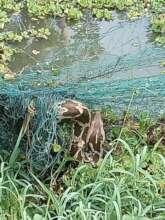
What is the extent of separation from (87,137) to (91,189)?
1.60 ft

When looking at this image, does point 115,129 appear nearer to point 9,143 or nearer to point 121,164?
point 121,164

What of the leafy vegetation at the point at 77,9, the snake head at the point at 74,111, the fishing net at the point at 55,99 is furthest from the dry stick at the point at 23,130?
the leafy vegetation at the point at 77,9

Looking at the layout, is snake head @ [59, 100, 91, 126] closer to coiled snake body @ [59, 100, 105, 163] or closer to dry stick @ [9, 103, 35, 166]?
coiled snake body @ [59, 100, 105, 163]

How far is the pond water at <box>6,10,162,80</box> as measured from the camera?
6.02 meters

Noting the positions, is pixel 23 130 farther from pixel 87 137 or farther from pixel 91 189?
pixel 91 189

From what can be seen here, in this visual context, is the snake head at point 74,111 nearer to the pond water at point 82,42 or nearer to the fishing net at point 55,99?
the fishing net at point 55,99

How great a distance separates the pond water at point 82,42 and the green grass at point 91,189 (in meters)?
1.80

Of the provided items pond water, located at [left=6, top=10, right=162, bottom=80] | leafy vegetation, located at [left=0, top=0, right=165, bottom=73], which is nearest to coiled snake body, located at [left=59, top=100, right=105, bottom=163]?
pond water, located at [left=6, top=10, right=162, bottom=80]

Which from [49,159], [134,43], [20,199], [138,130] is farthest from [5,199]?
[134,43]

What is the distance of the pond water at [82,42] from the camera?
602 centimetres

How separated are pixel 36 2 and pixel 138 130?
3.00m

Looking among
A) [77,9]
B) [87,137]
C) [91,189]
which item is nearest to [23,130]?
[87,137]

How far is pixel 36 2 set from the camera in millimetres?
6961

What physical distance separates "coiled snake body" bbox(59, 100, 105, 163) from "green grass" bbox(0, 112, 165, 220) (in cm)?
10
